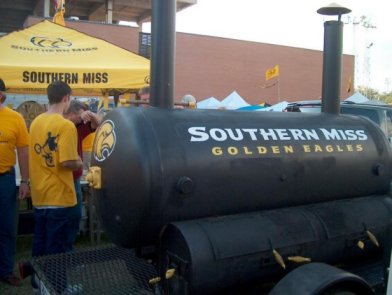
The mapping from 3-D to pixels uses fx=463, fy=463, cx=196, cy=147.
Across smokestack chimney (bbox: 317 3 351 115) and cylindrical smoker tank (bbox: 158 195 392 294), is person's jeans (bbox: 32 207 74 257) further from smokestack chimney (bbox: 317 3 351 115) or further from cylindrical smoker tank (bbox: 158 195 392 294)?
smokestack chimney (bbox: 317 3 351 115)

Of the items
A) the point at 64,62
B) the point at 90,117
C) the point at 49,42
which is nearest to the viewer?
the point at 90,117

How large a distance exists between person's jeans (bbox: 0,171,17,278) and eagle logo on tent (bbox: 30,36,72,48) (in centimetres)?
342

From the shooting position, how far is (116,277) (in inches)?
103

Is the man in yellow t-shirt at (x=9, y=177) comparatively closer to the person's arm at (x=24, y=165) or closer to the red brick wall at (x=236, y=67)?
the person's arm at (x=24, y=165)

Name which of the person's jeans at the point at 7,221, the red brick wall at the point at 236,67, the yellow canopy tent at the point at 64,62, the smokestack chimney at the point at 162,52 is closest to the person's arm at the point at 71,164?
the person's jeans at the point at 7,221

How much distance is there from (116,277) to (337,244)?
1283 millimetres

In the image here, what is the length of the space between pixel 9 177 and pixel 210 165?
2.32 m

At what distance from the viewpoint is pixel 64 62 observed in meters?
6.67

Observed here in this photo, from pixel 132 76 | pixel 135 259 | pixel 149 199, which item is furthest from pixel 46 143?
pixel 132 76

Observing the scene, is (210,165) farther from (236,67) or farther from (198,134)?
(236,67)

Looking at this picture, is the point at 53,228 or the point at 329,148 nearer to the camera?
the point at 329,148

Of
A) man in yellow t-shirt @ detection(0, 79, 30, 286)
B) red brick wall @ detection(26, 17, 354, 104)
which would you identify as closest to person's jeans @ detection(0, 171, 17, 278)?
man in yellow t-shirt @ detection(0, 79, 30, 286)

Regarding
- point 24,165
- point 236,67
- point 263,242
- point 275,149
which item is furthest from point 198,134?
point 236,67

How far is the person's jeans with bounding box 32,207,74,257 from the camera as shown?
3.44 m
